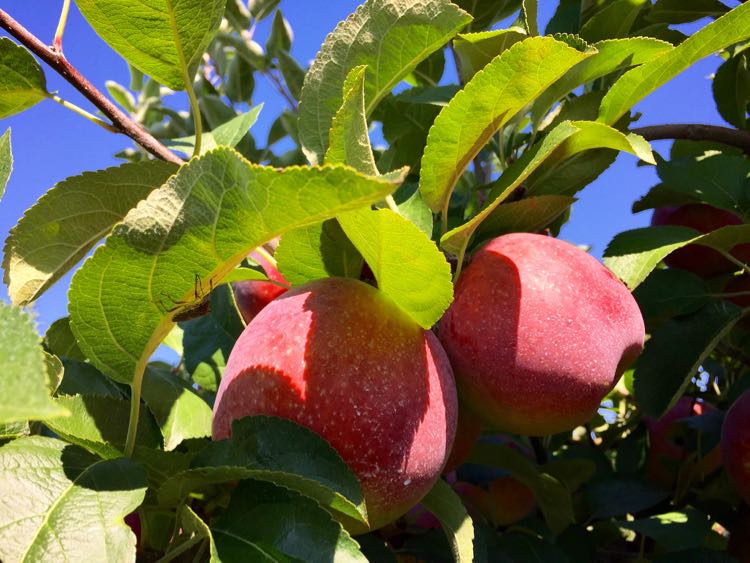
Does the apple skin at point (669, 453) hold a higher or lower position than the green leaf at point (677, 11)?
lower

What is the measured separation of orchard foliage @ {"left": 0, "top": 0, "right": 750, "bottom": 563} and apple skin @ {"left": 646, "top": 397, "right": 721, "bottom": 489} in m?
0.11

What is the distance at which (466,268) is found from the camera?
2.74ft

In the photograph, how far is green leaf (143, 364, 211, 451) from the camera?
828 millimetres

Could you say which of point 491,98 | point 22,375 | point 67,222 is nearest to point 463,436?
point 491,98

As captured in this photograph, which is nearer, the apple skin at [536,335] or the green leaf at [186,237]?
the green leaf at [186,237]

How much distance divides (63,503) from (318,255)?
1.13 ft

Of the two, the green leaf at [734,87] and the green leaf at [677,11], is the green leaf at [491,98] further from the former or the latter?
the green leaf at [734,87]

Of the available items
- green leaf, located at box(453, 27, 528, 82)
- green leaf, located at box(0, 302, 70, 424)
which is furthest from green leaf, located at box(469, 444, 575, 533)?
green leaf, located at box(0, 302, 70, 424)

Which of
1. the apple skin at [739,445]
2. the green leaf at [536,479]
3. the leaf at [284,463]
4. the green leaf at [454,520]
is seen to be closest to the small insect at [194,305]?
the leaf at [284,463]

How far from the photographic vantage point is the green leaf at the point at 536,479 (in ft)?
3.81

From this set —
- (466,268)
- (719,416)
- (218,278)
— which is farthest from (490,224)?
(719,416)

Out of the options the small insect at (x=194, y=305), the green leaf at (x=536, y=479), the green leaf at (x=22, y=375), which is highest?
the green leaf at (x=22, y=375)

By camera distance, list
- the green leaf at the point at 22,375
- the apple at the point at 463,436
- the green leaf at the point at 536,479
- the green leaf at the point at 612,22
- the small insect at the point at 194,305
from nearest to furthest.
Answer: the green leaf at the point at 22,375 → the small insect at the point at 194,305 → the apple at the point at 463,436 → the green leaf at the point at 612,22 → the green leaf at the point at 536,479

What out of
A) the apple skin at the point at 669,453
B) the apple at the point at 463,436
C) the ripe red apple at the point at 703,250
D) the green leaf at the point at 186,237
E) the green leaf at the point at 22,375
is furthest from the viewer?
the apple skin at the point at 669,453
